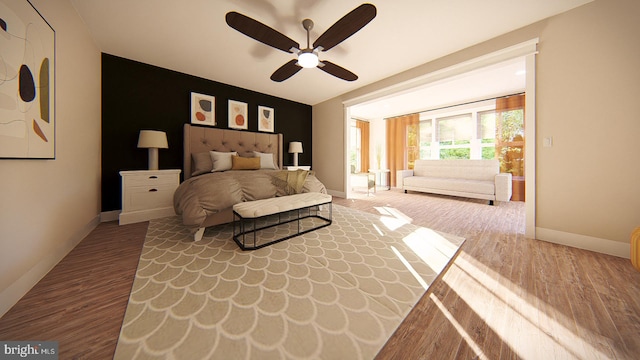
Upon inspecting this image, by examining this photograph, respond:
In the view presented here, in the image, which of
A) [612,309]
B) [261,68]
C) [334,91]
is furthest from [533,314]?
[334,91]

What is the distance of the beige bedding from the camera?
1936mm

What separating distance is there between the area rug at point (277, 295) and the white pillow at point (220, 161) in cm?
137

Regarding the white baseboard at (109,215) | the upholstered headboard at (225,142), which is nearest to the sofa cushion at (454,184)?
the upholstered headboard at (225,142)

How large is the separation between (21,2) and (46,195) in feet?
4.23

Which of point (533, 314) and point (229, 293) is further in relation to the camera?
point (229, 293)

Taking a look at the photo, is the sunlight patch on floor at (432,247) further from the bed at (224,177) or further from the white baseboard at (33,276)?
the white baseboard at (33,276)

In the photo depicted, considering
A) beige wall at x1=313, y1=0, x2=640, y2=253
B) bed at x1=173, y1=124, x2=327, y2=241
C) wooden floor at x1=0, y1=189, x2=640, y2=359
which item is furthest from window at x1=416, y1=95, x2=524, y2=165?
bed at x1=173, y1=124, x2=327, y2=241

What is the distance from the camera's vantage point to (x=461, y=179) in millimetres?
4652

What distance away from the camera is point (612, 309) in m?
1.10

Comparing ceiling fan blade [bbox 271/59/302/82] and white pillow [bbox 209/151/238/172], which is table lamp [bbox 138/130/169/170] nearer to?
white pillow [bbox 209/151/238/172]

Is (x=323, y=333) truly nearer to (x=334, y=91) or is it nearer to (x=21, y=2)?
(x=21, y=2)

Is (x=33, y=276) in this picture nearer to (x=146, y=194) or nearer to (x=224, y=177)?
(x=224, y=177)

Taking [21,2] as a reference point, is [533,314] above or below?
below

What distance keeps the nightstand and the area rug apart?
0.89 metres
